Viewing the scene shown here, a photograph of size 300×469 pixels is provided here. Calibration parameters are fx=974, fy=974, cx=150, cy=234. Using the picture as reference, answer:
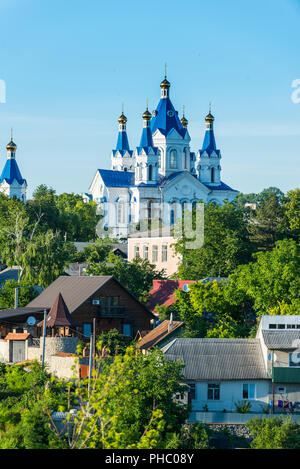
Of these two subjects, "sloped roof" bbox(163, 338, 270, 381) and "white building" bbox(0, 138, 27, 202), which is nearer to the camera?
"sloped roof" bbox(163, 338, 270, 381)

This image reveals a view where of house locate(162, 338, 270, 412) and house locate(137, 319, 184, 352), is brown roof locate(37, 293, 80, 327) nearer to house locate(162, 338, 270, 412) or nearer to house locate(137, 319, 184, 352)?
house locate(137, 319, 184, 352)

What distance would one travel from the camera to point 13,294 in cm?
4759

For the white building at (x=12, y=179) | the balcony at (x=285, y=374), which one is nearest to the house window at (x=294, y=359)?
the balcony at (x=285, y=374)

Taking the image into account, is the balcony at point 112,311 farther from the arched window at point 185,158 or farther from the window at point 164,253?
the arched window at point 185,158

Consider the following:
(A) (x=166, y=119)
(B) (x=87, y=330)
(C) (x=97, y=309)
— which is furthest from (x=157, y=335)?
(A) (x=166, y=119)

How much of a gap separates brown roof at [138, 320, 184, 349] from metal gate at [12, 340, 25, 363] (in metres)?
4.78

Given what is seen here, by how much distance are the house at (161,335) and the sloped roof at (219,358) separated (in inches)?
123

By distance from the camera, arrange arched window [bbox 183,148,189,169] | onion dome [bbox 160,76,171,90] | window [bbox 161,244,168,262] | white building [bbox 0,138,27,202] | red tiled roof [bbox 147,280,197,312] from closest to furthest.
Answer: red tiled roof [bbox 147,280,197,312] < window [bbox 161,244,168,262] < arched window [bbox 183,148,189,169] < onion dome [bbox 160,76,171,90] < white building [bbox 0,138,27,202]

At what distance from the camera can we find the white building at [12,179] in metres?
98.5

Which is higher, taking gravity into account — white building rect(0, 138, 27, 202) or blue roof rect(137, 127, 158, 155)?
blue roof rect(137, 127, 158, 155)

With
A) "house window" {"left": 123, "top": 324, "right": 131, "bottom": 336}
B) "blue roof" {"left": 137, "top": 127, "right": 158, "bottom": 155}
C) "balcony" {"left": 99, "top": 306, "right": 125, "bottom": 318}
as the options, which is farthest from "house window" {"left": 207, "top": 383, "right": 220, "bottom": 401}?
"blue roof" {"left": 137, "top": 127, "right": 158, "bottom": 155}

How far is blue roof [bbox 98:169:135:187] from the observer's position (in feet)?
312

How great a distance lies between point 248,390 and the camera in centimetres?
3425
